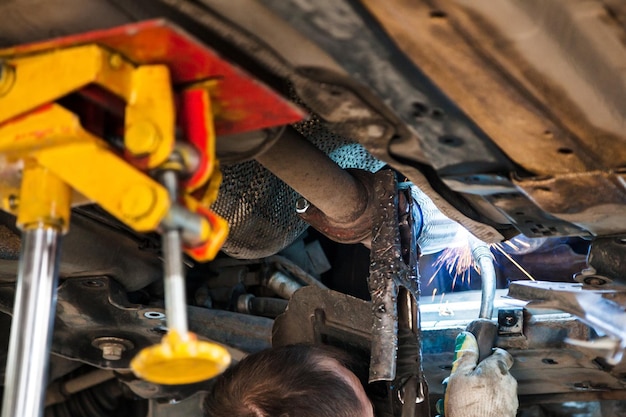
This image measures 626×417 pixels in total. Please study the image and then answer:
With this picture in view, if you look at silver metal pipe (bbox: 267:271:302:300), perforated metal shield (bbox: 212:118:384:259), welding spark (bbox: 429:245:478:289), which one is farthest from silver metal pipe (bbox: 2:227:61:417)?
welding spark (bbox: 429:245:478:289)

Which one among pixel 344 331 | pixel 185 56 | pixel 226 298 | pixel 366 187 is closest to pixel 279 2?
pixel 185 56

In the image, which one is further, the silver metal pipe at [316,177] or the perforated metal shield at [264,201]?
the perforated metal shield at [264,201]

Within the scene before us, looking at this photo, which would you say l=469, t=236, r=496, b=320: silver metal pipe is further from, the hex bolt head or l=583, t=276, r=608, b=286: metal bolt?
the hex bolt head

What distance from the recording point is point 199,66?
113 centimetres

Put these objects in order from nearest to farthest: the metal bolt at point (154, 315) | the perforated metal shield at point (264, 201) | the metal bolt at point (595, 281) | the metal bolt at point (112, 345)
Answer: the metal bolt at point (595, 281) → the perforated metal shield at point (264, 201) → the metal bolt at point (154, 315) → the metal bolt at point (112, 345)

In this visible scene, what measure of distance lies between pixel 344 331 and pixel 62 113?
1.10m

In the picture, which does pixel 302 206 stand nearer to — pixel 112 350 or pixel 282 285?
pixel 282 285

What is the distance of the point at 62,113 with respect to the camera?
1110 millimetres

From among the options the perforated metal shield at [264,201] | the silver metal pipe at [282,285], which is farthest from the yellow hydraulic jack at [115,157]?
the silver metal pipe at [282,285]

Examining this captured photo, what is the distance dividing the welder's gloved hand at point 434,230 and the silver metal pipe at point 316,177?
6.4 inches

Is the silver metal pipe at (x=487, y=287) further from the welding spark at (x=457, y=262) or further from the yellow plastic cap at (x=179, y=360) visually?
the yellow plastic cap at (x=179, y=360)

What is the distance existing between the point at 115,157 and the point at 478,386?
1126 mm

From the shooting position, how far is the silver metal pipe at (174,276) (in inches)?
40.6

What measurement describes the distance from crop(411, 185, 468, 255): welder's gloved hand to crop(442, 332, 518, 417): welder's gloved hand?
0.27 metres
